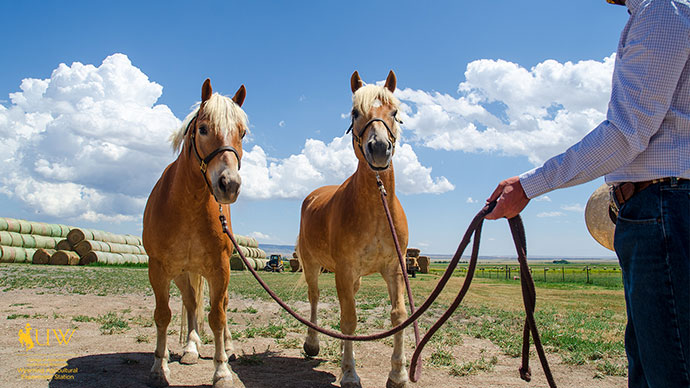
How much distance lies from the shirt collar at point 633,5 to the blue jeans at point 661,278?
0.83 metres

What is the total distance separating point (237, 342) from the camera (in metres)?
6.46

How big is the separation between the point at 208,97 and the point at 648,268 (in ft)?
13.5

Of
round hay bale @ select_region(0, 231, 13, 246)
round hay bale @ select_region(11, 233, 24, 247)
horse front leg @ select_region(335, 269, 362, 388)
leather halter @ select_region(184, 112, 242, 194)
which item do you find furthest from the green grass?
round hay bale @ select_region(11, 233, 24, 247)

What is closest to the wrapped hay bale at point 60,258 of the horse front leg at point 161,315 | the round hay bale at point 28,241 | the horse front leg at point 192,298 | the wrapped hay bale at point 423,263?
the round hay bale at point 28,241

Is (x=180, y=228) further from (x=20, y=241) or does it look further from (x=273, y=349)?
(x=20, y=241)

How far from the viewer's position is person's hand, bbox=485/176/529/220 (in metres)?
2.01

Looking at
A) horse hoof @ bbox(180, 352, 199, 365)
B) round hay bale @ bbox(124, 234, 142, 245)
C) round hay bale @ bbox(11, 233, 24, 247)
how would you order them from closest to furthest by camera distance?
horse hoof @ bbox(180, 352, 199, 365), round hay bale @ bbox(11, 233, 24, 247), round hay bale @ bbox(124, 234, 142, 245)

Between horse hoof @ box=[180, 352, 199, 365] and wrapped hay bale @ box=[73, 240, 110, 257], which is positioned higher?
wrapped hay bale @ box=[73, 240, 110, 257]

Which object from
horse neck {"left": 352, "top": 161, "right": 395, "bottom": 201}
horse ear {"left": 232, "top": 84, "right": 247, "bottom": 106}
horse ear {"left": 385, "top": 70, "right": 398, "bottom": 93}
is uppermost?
horse ear {"left": 385, "top": 70, "right": 398, "bottom": 93}

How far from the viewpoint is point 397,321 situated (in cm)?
445

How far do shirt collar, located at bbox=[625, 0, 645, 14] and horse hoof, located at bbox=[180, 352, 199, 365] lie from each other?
543 cm

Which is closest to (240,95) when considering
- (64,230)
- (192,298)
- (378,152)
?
(378,152)

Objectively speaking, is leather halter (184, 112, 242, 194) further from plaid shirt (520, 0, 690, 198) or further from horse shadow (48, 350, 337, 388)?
plaid shirt (520, 0, 690, 198)

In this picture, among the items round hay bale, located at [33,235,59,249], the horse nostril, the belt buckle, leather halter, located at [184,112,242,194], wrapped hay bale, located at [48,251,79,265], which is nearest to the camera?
the belt buckle
